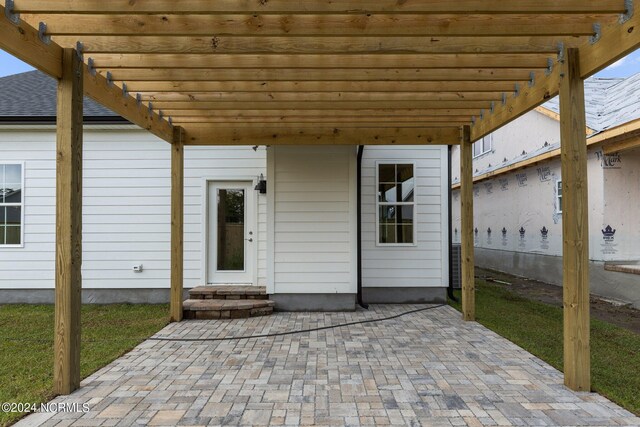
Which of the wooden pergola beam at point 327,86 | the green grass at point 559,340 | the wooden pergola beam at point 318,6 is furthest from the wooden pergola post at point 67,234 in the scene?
the green grass at point 559,340

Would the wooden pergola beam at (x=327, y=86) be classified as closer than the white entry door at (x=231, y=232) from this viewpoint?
Yes

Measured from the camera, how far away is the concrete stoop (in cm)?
577

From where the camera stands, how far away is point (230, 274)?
6.86 m

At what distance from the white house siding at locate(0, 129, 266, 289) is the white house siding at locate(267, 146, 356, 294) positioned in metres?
0.89

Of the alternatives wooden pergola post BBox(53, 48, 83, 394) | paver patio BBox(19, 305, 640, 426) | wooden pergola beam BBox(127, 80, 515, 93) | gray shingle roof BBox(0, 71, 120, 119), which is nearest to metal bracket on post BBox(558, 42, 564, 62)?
wooden pergola beam BBox(127, 80, 515, 93)

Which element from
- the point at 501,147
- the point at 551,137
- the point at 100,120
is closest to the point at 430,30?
the point at 100,120

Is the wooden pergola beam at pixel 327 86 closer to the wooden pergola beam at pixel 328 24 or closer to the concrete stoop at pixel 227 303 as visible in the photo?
the wooden pergola beam at pixel 328 24

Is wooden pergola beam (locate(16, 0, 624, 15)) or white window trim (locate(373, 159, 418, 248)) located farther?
white window trim (locate(373, 159, 418, 248))

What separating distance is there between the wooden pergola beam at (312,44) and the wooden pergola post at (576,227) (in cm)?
38

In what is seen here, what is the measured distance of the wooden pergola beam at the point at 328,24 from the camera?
296 cm

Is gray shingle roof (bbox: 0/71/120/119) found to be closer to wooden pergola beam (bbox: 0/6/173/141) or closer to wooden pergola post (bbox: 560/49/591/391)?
wooden pergola beam (bbox: 0/6/173/141)

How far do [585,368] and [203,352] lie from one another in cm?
357

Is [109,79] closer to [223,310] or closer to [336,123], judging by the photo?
[336,123]

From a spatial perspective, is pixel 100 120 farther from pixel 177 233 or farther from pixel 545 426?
pixel 545 426
